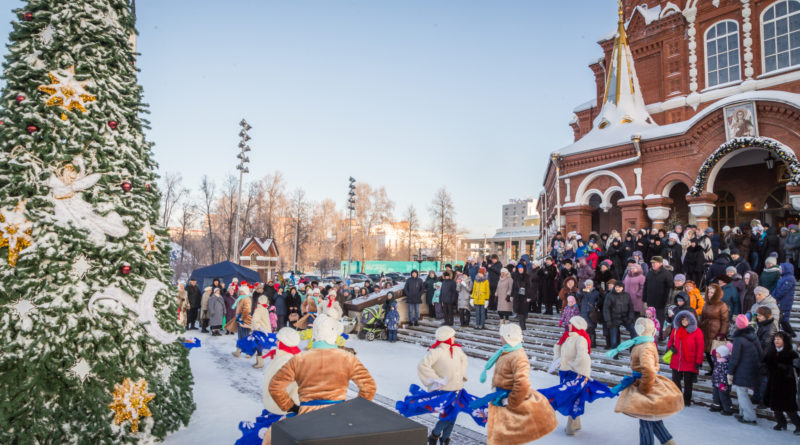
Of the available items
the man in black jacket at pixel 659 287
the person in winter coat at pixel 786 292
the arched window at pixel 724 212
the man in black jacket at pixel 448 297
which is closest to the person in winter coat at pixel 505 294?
the man in black jacket at pixel 448 297

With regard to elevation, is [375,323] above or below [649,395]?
below

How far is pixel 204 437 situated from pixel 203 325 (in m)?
11.6

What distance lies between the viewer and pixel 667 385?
18.9 feet

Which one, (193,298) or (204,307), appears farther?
(193,298)

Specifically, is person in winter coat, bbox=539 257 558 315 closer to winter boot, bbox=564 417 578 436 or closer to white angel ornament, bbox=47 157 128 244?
winter boot, bbox=564 417 578 436

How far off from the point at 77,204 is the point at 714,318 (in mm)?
10130

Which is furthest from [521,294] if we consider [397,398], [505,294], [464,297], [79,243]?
[79,243]

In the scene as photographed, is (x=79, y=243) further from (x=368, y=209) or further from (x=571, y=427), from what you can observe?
(x=368, y=209)

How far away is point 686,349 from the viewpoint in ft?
25.6

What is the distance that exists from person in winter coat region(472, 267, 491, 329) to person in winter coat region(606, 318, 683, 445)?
26.8ft

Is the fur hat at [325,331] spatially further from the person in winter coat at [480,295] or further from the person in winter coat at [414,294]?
the person in winter coat at [414,294]

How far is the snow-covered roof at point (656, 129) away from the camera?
54.2 ft

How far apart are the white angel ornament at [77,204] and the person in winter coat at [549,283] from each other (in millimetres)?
12005

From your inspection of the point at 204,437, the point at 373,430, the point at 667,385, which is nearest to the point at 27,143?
the point at 204,437
